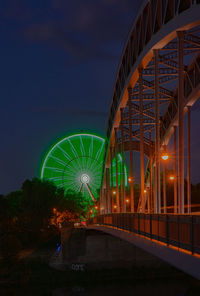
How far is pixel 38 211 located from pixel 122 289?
31.2 metres

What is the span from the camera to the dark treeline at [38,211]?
65.6m

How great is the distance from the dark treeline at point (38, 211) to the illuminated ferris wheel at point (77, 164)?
262 centimetres

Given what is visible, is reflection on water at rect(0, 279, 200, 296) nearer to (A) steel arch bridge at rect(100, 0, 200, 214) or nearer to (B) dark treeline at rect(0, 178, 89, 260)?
(A) steel arch bridge at rect(100, 0, 200, 214)

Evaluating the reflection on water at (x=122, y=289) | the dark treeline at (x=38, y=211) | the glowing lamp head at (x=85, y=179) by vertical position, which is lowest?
the reflection on water at (x=122, y=289)

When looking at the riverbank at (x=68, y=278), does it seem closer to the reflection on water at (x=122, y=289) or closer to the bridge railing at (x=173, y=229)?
the reflection on water at (x=122, y=289)

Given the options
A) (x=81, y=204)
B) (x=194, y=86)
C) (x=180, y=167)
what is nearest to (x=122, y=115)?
(x=194, y=86)

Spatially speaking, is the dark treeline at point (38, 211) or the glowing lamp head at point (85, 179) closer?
the dark treeline at point (38, 211)

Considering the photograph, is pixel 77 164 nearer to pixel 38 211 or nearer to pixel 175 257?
pixel 38 211

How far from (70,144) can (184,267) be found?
2408 inches

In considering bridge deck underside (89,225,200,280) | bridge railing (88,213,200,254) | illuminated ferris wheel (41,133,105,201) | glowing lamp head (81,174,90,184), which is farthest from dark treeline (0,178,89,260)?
bridge deck underside (89,225,200,280)

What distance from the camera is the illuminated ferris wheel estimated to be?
68.0 meters

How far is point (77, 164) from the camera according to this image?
69000 mm

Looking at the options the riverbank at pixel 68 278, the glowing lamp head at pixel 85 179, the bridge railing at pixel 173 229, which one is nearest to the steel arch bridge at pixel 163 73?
the bridge railing at pixel 173 229

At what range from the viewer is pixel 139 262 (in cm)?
4900
